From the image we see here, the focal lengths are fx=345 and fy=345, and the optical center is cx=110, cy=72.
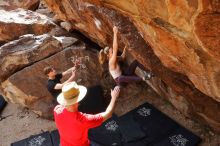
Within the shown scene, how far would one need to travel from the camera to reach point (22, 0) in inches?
679

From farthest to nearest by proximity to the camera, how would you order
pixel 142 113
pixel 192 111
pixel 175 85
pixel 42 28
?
pixel 42 28, pixel 142 113, pixel 192 111, pixel 175 85

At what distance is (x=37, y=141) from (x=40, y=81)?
5.92 ft

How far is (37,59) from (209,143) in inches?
213

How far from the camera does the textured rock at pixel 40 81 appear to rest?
1005 cm

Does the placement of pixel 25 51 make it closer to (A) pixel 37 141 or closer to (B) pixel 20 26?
A: (B) pixel 20 26

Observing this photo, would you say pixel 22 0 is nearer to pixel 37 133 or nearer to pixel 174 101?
pixel 37 133

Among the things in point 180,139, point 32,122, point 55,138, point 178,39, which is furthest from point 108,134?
point 178,39

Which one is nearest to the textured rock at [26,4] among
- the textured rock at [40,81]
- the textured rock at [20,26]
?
the textured rock at [20,26]

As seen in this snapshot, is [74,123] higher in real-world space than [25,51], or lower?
higher

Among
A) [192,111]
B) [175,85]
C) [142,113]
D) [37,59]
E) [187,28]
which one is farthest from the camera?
[37,59]

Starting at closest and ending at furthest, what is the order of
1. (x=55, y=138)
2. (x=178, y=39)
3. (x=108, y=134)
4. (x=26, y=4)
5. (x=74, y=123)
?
(x=178, y=39) → (x=74, y=123) → (x=108, y=134) → (x=55, y=138) → (x=26, y=4)

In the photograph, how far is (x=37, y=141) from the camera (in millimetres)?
9328

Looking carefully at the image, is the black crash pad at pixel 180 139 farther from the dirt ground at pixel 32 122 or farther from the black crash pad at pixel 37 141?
the black crash pad at pixel 37 141

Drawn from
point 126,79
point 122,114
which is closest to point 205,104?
point 126,79
